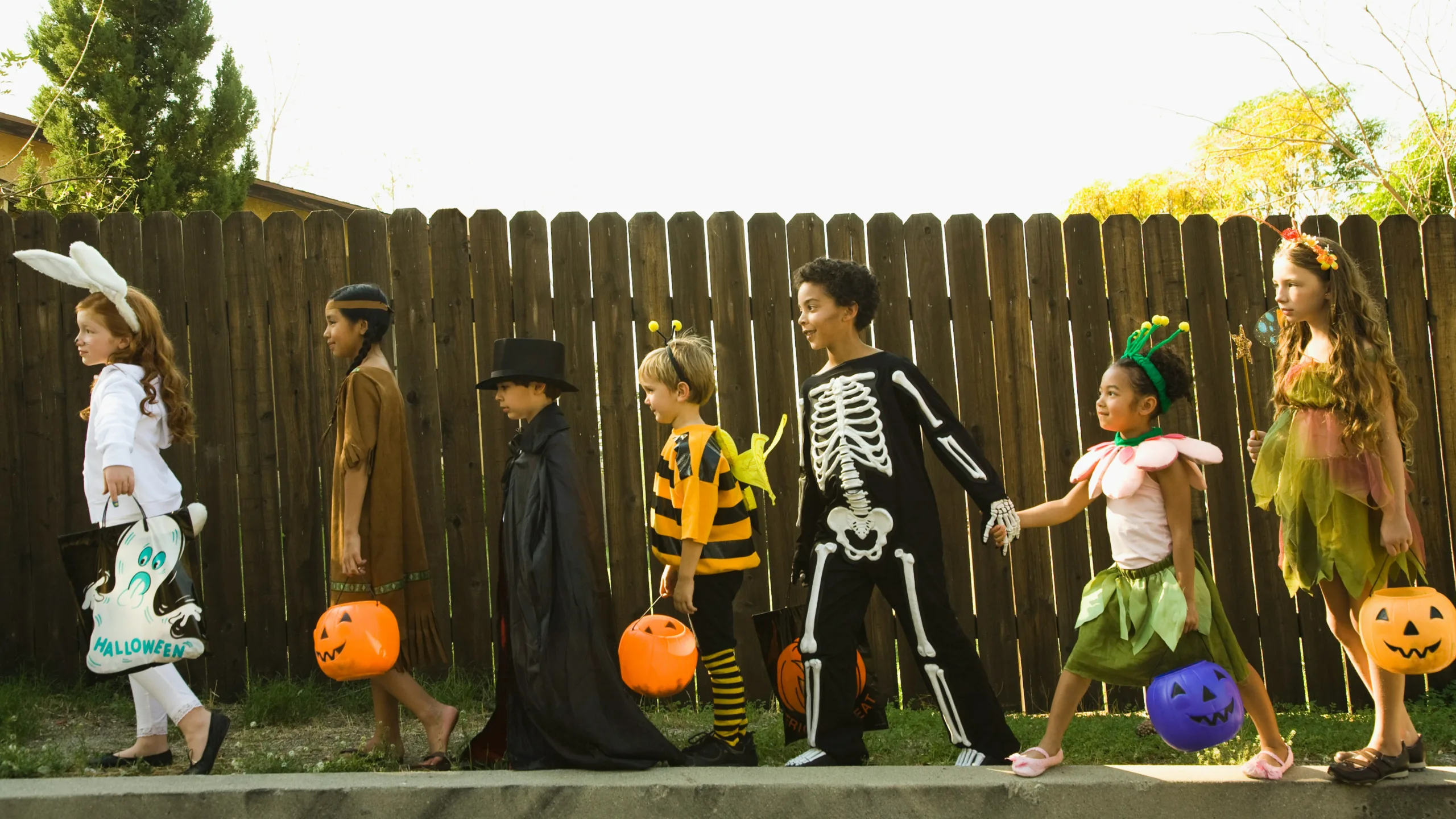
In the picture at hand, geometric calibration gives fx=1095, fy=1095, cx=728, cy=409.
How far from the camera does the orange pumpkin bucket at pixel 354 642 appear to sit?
3.74 metres

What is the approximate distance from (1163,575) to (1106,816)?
2.63 feet

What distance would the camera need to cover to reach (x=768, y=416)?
525 centimetres

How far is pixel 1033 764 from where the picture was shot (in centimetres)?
352

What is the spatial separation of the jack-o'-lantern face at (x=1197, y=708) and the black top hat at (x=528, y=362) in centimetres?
234

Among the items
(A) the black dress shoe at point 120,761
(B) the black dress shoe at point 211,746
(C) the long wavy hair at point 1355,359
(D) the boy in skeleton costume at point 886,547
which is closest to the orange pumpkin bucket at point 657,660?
(D) the boy in skeleton costume at point 886,547

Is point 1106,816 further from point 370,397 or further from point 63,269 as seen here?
point 63,269

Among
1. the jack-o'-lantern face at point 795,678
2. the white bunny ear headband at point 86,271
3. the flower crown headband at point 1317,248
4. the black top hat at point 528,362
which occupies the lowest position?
the jack-o'-lantern face at point 795,678

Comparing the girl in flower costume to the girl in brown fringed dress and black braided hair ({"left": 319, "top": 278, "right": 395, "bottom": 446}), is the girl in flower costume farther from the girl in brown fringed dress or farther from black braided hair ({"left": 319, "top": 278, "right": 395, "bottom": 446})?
black braided hair ({"left": 319, "top": 278, "right": 395, "bottom": 446})

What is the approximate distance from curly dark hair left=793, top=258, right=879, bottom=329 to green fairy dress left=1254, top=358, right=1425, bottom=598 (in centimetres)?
154

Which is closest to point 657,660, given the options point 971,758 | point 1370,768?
point 971,758

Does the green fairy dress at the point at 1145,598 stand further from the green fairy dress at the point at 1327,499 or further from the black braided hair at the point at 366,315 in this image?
the black braided hair at the point at 366,315

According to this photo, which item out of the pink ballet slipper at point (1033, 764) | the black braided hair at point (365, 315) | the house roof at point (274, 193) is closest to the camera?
the pink ballet slipper at point (1033, 764)

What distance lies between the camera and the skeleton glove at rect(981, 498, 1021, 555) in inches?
150

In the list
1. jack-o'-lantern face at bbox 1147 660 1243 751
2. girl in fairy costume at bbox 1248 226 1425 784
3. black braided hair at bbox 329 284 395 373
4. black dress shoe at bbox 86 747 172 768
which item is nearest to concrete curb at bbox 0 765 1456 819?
jack-o'-lantern face at bbox 1147 660 1243 751
